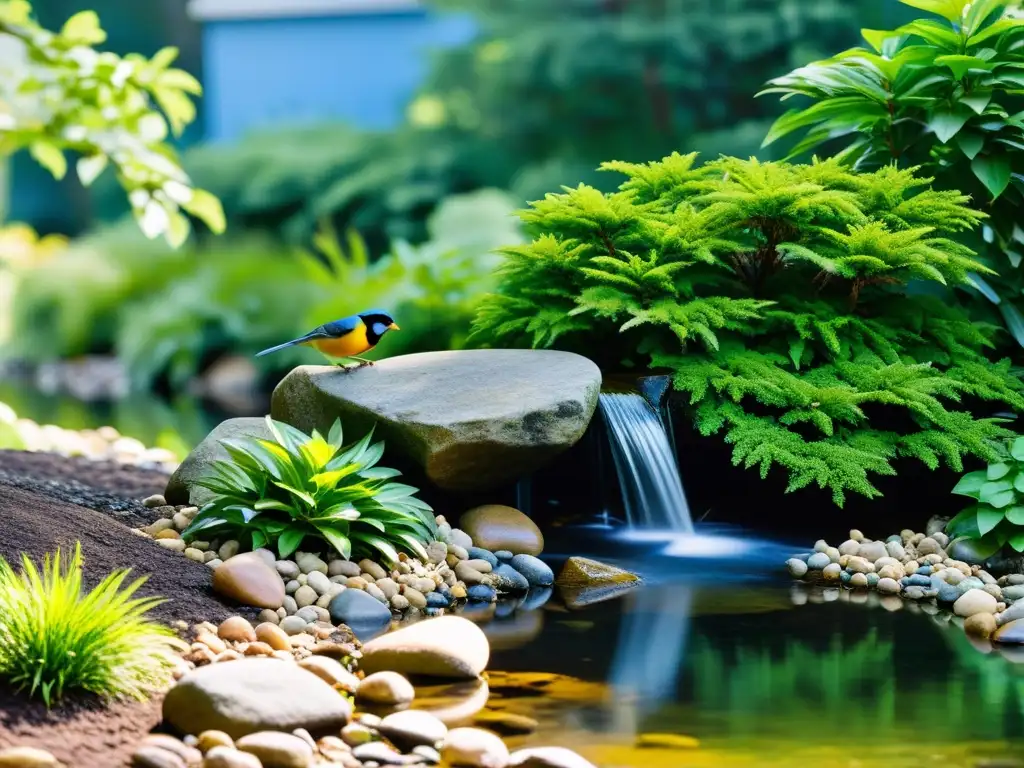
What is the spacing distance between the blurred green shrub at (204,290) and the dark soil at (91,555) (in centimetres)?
436

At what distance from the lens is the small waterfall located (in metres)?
5.98

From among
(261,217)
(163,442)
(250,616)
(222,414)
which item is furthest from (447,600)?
(261,217)

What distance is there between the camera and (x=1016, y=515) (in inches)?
211

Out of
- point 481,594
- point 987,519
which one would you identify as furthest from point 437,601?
point 987,519

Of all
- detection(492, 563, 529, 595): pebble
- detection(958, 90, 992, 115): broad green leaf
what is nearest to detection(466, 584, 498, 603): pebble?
detection(492, 563, 529, 595): pebble

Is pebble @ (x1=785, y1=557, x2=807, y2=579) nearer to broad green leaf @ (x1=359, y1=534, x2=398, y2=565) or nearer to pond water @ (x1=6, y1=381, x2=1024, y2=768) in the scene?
pond water @ (x1=6, y1=381, x2=1024, y2=768)

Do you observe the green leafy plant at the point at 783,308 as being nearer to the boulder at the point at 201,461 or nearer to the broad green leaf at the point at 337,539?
the boulder at the point at 201,461

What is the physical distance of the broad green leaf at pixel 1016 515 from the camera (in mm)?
5320

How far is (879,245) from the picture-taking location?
6.07m

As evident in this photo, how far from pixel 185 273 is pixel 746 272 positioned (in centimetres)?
1161

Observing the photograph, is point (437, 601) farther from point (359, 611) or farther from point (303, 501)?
point (303, 501)

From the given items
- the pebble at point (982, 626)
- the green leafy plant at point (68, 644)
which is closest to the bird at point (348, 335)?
the green leafy plant at point (68, 644)

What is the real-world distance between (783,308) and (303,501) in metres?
2.85

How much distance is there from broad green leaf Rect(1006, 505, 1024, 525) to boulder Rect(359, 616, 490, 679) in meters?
2.54
